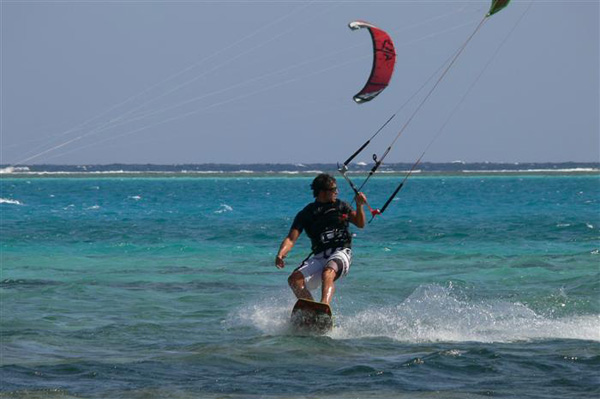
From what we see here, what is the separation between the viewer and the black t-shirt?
1148 centimetres

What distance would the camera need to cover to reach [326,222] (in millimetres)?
11508

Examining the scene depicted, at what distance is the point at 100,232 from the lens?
32469mm

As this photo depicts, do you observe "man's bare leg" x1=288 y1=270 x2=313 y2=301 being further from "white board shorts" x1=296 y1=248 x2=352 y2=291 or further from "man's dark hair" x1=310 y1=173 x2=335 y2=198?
"man's dark hair" x1=310 y1=173 x2=335 y2=198

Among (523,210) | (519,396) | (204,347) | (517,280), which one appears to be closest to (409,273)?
(517,280)

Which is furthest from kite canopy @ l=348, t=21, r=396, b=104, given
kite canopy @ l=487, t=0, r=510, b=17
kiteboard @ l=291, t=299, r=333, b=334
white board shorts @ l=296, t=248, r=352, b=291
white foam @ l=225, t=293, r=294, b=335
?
kiteboard @ l=291, t=299, r=333, b=334

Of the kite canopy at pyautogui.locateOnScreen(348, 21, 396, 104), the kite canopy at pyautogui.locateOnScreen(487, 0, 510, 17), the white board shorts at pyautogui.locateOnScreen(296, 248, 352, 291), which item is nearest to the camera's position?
the white board shorts at pyautogui.locateOnScreen(296, 248, 352, 291)

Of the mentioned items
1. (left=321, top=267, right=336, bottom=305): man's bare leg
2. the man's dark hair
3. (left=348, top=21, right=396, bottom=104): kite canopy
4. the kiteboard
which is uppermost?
(left=348, top=21, right=396, bottom=104): kite canopy

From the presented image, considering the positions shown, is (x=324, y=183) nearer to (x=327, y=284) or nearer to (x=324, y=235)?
(x=324, y=235)

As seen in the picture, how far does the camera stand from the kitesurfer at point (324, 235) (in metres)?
11.4

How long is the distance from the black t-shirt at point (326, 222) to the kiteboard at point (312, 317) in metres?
0.67

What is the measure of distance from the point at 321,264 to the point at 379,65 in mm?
3188

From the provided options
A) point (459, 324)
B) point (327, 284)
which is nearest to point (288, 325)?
point (327, 284)

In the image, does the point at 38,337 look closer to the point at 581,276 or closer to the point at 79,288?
the point at 79,288

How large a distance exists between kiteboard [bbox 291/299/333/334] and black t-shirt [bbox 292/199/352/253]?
67 cm
